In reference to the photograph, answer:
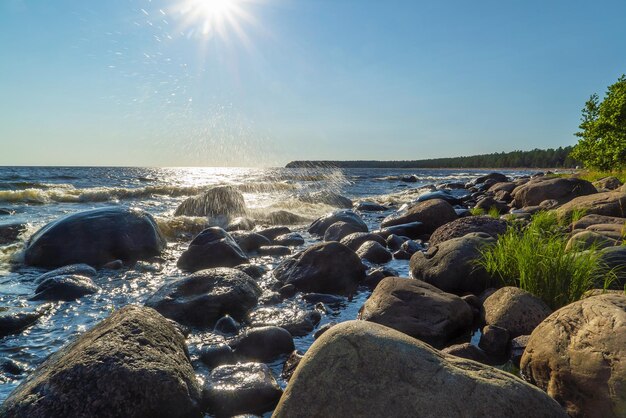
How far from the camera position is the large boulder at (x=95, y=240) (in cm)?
762

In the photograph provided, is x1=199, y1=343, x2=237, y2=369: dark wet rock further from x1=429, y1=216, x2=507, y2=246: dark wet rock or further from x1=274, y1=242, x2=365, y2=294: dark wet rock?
x1=429, y1=216, x2=507, y2=246: dark wet rock

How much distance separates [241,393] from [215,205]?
1194 cm

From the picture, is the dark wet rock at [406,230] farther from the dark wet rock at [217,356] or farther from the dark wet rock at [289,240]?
the dark wet rock at [217,356]

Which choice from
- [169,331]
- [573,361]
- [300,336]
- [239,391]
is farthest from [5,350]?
[573,361]

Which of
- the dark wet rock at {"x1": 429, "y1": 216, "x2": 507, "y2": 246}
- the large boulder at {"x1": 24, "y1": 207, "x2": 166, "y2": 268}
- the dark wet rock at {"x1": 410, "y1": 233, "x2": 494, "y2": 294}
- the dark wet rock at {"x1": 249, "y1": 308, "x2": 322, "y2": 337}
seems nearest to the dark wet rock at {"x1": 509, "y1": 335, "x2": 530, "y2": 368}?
the dark wet rock at {"x1": 410, "y1": 233, "x2": 494, "y2": 294}

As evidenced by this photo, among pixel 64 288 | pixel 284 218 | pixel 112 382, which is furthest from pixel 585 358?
pixel 284 218

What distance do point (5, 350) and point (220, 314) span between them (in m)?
2.06

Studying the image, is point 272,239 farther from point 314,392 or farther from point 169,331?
point 314,392

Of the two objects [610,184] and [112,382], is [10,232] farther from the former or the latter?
[610,184]

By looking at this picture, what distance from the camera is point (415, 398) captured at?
2.20 meters

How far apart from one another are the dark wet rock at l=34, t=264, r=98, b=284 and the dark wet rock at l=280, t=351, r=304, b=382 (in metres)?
4.37

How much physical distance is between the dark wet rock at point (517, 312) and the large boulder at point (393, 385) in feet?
5.44

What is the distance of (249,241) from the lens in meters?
9.21

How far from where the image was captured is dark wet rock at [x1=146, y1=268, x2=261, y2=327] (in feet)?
15.7
